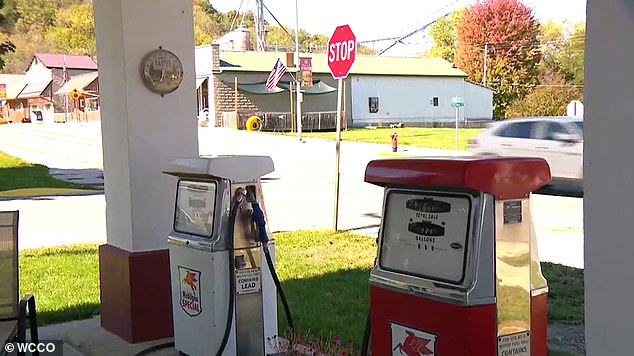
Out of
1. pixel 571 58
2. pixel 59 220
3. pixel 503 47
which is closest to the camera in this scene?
pixel 59 220

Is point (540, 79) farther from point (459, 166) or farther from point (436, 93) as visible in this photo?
point (459, 166)

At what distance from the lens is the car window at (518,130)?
1490cm

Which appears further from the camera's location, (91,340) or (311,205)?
(311,205)

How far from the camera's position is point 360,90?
160 feet

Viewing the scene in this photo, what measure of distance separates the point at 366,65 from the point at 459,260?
48876mm

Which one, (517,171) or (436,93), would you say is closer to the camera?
(517,171)

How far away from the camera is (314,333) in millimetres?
5574

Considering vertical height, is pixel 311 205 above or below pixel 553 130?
below

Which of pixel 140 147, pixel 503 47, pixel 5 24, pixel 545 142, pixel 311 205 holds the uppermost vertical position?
pixel 503 47

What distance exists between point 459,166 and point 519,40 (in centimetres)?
6227

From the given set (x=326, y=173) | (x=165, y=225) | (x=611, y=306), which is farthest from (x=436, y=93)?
(x=611, y=306)

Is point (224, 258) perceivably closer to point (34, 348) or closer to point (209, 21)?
point (34, 348)

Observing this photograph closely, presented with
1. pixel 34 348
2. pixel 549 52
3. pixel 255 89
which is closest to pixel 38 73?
pixel 255 89

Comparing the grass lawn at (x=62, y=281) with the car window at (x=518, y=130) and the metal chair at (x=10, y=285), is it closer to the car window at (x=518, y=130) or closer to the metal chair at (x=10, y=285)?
the metal chair at (x=10, y=285)
